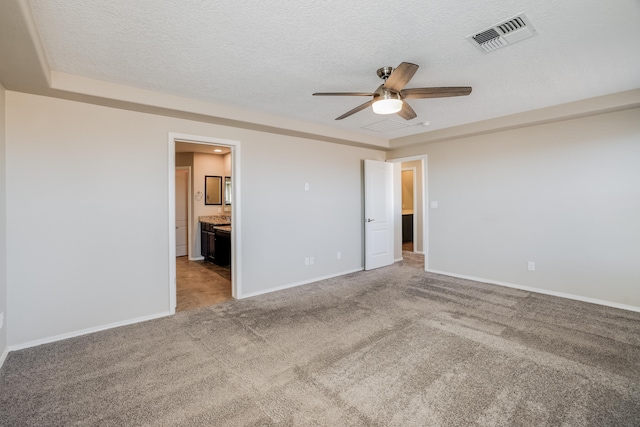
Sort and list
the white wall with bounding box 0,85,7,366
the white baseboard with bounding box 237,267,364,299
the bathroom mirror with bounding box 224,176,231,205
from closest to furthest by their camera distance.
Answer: the white wall with bounding box 0,85,7,366
the white baseboard with bounding box 237,267,364,299
the bathroom mirror with bounding box 224,176,231,205

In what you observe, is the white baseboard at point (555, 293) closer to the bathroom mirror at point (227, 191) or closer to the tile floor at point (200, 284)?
the tile floor at point (200, 284)

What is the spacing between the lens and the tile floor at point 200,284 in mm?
3773

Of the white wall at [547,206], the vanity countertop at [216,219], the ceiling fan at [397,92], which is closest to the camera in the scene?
the ceiling fan at [397,92]

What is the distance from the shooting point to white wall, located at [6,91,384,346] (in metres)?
2.57

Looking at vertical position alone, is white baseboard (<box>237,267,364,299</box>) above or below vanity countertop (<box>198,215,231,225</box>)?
below

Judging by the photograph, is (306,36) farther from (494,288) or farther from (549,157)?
(494,288)

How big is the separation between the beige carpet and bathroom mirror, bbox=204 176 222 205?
380cm

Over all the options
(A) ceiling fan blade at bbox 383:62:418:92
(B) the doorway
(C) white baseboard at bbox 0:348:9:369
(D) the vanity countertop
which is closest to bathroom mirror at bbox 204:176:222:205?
(D) the vanity countertop

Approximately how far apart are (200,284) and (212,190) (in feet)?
9.44

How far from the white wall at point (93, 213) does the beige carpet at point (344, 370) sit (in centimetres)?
36

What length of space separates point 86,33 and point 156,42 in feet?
1.41

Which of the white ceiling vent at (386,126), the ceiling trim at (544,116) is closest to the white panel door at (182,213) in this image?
the white ceiling vent at (386,126)

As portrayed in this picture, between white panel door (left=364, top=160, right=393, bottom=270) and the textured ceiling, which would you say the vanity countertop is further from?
the textured ceiling

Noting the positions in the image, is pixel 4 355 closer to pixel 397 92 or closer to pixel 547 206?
pixel 397 92
